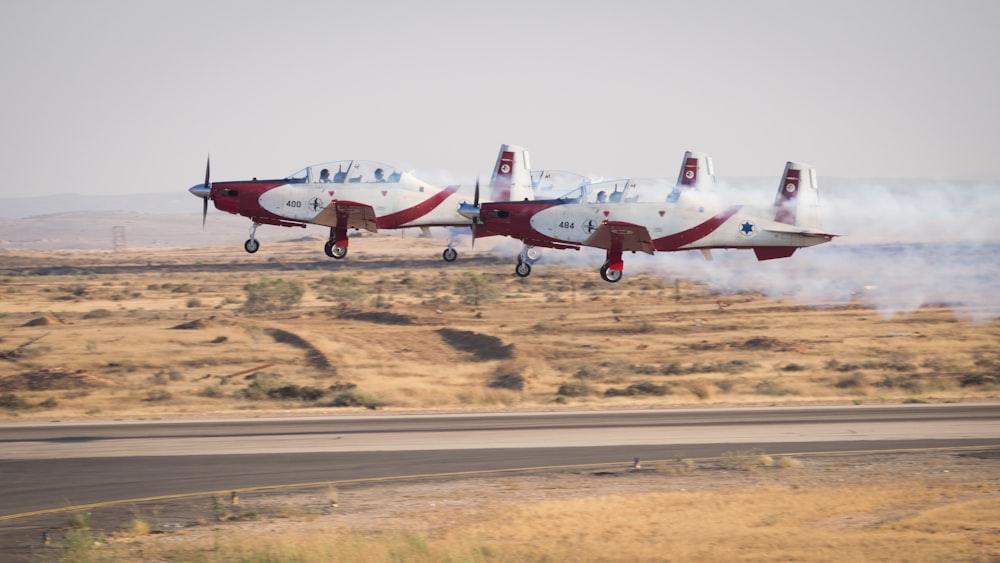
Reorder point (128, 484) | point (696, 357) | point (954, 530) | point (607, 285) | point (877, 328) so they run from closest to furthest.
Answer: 1. point (954, 530)
2. point (128, 484)
3. point (696, 357)
4. point (877, 328)
5. point (607, 285)

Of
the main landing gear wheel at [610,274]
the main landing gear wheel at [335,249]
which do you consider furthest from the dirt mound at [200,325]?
the main landing gear wheel at [610,274]

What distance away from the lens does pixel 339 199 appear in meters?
42.2

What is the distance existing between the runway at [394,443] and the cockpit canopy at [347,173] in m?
9.68

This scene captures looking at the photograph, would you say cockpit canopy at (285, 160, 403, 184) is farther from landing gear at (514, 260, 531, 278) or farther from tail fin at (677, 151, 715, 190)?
tail fin at (677, 151, 715, 190)

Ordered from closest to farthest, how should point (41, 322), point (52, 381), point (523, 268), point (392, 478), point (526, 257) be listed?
point (392, 478) → point (526, 257) → point (523, 268) → point (52, 381) → point (41, 322)

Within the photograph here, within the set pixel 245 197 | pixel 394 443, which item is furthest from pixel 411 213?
pixel 394 443

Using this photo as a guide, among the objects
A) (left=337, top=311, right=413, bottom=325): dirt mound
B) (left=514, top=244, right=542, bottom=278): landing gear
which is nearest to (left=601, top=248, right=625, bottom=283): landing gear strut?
(left=514, top=244, right=542, bottom=278): landing gear

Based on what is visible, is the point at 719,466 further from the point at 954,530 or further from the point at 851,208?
the point at 851,208

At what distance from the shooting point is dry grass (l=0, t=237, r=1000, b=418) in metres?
52.2

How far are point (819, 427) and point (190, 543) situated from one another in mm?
25680

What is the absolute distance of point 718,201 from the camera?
43.6 m

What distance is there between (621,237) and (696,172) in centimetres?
434

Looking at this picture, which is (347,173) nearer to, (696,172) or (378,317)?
(696,172)

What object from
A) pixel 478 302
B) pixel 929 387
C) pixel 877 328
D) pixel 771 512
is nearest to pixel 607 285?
pixel 478 302
